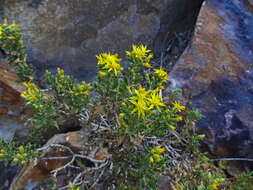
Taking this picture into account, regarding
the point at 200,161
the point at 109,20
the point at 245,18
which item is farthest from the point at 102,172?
the point at 245,18

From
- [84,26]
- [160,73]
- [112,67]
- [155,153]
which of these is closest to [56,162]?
[155,153]

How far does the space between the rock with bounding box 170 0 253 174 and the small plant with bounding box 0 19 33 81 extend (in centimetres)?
185

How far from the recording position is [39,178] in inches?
101

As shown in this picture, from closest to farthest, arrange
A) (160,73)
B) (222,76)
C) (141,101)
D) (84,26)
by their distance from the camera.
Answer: (141,101), (160,73), (222,76), (84,26)

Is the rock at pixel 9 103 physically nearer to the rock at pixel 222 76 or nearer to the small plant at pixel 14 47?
the small plant at pixel 14 47

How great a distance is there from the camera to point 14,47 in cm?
230

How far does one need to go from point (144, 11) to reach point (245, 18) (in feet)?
4.61

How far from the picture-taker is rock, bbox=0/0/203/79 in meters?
2.65

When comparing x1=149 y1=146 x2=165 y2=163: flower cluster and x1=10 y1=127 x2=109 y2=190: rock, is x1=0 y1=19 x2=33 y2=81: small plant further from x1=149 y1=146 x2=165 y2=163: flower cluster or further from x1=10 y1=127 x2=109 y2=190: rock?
x1=149 y1=146 x2=165 y2=163: flower cluster

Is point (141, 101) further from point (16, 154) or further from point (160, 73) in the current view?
point (16, 154)

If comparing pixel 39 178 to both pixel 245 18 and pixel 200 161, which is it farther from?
pixel 245 18

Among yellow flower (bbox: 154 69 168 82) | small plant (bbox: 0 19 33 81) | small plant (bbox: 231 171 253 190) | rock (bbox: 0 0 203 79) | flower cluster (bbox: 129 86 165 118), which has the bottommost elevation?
small plant (bbox: 231 171 253 190)

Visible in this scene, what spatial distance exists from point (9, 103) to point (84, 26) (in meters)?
1.42

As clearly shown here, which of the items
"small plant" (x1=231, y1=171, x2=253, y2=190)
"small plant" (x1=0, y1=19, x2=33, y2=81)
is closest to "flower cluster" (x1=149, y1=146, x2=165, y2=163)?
"small plant" (x1=231, y1=171, x2=253, y2=190)
